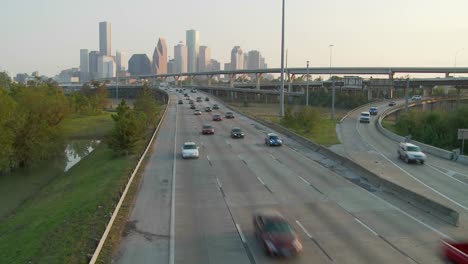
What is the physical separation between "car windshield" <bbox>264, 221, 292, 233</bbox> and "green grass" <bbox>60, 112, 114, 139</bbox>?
5325cm

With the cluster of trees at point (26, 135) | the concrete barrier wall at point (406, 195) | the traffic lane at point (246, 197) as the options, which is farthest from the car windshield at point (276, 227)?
the cluster of trees at point (26, 135)

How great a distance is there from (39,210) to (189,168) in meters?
9.80

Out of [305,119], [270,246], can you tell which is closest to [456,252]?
[270,246]

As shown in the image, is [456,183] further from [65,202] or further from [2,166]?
[2,166]

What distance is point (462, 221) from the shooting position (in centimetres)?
2020

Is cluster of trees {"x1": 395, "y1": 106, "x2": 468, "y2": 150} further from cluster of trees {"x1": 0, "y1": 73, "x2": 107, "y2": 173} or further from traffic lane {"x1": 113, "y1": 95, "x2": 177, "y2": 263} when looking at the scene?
cluster of trees {"x1": 0, "y1": 73, "x2": 107, "y2": 173}

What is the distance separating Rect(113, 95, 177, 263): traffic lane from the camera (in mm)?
15484

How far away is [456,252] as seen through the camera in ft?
46.1

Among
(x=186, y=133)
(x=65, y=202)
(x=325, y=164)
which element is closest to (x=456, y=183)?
(x=325, y=164)

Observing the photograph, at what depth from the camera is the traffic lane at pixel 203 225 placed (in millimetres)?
15328

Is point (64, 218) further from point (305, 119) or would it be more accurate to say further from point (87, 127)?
point (87, 127)

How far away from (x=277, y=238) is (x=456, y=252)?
5.35 metres

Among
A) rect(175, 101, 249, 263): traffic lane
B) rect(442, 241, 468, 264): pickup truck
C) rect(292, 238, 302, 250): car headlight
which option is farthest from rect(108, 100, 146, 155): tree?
rect(442, 241, 468, 264): pickup truck

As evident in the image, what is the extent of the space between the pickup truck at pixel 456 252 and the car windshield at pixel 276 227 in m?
4.85
